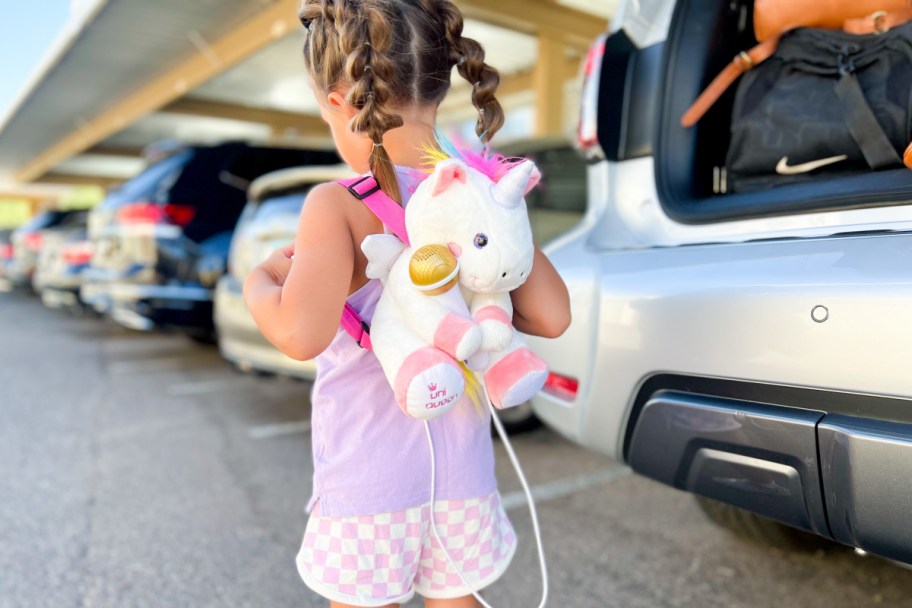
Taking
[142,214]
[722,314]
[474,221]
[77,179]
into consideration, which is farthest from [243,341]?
[77,179]

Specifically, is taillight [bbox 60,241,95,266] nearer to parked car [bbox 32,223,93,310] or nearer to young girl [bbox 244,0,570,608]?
parked car [bbox 32,223,93,310]

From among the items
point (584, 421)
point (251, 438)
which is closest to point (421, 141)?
point (584, 421)

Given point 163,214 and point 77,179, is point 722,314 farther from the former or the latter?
point 77,179

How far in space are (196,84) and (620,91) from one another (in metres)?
12.3

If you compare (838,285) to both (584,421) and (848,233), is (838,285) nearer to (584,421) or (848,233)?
(848,233)

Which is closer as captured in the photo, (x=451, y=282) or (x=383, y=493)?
(x=451, y=282)

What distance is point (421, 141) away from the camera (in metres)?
1.14

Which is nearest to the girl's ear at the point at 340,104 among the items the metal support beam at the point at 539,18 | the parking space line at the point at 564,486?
the parking space line at the point at 564,486

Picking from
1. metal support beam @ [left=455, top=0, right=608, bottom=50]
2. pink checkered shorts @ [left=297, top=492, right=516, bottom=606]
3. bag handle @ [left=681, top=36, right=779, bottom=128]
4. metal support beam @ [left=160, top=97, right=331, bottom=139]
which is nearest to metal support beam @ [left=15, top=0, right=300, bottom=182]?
metal support beam @ [left=160, top=97, right=331, bottom=139]

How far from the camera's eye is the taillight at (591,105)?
2.09m

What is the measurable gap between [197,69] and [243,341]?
9998mm

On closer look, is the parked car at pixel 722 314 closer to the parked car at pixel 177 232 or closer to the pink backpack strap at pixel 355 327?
the pink backpack strap at pixel 355 327

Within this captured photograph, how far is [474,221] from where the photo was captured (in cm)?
101

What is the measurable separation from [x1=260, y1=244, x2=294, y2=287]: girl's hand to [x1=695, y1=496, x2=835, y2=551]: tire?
1.64 metres
